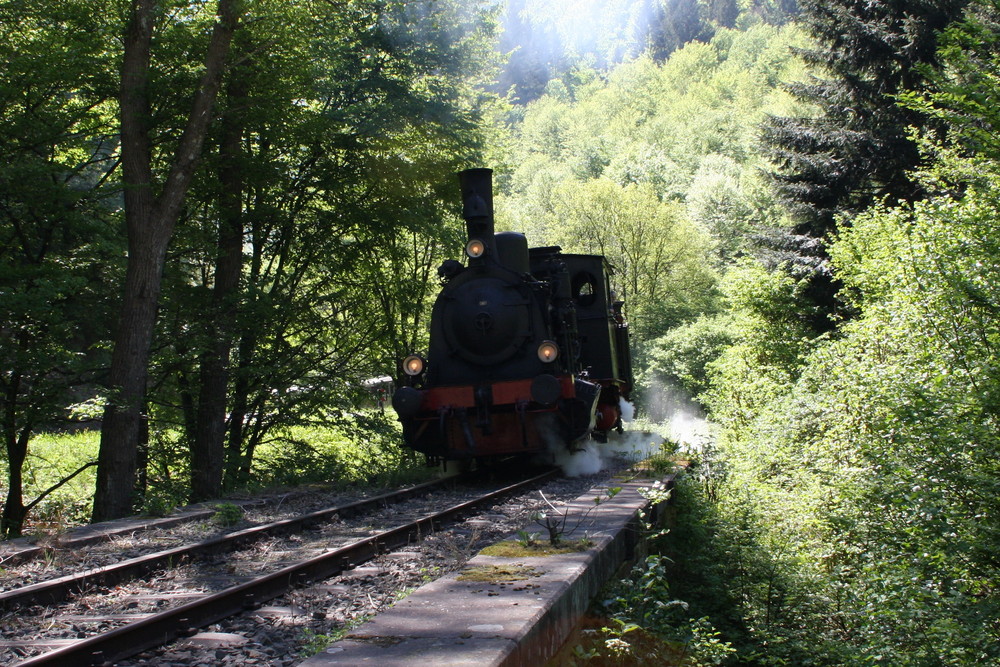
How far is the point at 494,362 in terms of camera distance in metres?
11.2

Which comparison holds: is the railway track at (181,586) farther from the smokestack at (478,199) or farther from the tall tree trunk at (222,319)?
the tall tree trunk at (222,319)

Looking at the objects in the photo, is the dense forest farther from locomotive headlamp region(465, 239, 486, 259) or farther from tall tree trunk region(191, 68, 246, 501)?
locomotive headlamp region(465, 239, 486, 259)

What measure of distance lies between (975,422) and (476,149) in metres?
10.2

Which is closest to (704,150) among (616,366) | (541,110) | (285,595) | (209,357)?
(541,110)

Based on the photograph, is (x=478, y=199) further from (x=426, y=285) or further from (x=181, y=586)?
(x=181, y=586)

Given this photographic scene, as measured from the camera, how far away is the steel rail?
4.52m

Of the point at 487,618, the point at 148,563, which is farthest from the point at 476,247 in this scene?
the point at 487,618

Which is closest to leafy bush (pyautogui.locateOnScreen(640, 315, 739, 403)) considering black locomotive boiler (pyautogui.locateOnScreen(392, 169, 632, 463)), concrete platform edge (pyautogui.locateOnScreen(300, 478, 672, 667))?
black locomotive boiler (pyautogui.locateOnScreen(392, 169, 632, 463))

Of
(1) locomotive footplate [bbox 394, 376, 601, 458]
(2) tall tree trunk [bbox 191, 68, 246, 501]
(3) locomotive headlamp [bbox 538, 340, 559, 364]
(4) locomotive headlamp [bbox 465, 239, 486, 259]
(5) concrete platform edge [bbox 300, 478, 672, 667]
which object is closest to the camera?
(5) concrete platform edge [bbox 300, 478, 672, 667]

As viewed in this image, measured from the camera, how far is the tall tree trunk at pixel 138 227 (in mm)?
9539

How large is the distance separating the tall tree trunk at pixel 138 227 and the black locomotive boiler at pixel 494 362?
3.14 metres

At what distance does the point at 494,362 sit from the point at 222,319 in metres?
3.98

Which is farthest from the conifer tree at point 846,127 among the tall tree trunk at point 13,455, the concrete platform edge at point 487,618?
the tall tree trunk at point 13,455

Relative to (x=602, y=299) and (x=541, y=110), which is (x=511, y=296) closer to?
(x=602, y=299)
